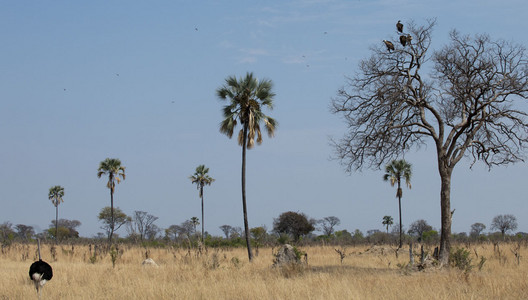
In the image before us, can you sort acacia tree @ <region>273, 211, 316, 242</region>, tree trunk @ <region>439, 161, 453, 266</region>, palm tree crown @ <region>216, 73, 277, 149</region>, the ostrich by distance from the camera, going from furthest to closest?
acacia tree @ <region>273, 211, 316, 242</region> < palm tree crown @ <region>216, 73, 277, 149</region> < tree trunk @ <region>439, 161, 453, 266</region> < the ostrich

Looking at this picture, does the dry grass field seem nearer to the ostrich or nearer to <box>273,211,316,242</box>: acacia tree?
the ostrich

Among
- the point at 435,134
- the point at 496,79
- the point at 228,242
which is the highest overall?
the point at 496,79

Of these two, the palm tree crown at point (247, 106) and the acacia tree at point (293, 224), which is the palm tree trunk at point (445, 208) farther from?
the acacia tree at point (293, 224)

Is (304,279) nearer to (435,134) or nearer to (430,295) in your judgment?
(430,295)

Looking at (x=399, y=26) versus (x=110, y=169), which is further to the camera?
(x=110, y=169)

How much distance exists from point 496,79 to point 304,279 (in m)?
10.9

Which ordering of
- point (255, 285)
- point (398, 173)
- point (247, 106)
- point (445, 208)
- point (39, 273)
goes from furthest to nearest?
point (398, 173)
point (247, 106)
point (445, 208)
point (255, 285)
point (39, 273)

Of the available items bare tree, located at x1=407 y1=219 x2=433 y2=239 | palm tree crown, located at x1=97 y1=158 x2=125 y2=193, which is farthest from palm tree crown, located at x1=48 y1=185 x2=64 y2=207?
bare tree, located at x1=407 y1=219 x2=433 y2=239

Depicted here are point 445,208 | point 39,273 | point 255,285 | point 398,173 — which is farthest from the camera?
point 398,173

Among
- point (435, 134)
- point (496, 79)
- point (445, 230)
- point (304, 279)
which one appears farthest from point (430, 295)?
point (496, 79)

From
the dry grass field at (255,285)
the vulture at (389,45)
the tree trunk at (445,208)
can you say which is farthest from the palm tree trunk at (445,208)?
the vulture at (389,45)

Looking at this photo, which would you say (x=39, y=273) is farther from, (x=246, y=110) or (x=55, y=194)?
(x=55, y=194)

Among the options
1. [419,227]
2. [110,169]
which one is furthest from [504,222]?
[110,169]

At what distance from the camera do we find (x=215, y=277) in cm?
1769
